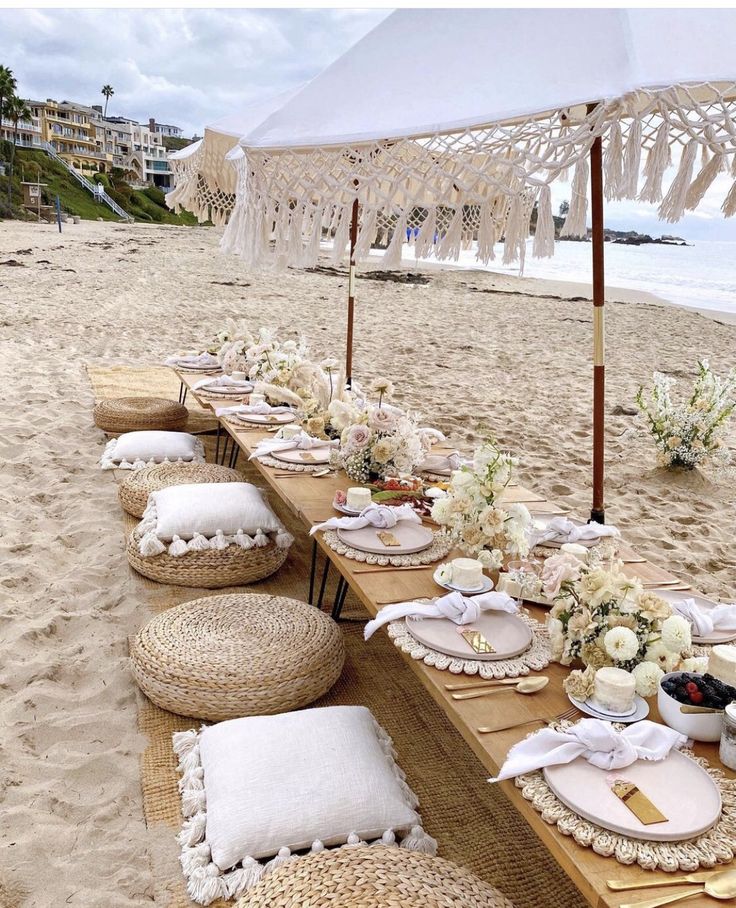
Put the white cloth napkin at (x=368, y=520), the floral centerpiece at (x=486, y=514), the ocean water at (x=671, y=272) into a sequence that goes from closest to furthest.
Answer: the floral centerpiece at (x=486, y=514) → the white cloth napkin at (x=368, y=520) → the ocean water at (x=671, y=272)

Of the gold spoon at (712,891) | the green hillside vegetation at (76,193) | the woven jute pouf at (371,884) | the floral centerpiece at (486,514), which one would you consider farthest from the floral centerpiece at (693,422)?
the green hillside vegetation at (76,193)

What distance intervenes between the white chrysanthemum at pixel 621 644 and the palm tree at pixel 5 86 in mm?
52378

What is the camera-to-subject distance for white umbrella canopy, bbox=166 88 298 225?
456 cm

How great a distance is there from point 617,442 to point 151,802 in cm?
511

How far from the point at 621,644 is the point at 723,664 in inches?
8.5

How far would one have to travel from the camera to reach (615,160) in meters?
1.84

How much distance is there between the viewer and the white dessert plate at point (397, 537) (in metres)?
2.35

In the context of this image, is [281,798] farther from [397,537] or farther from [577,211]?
[577,211]

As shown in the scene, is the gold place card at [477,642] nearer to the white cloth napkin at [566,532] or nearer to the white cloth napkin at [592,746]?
the white cloth napkin at [592,746]

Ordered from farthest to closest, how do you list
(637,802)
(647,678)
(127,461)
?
(127,461) → (647,678) → (637,802)

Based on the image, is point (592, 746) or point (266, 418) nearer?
point (592, 746)

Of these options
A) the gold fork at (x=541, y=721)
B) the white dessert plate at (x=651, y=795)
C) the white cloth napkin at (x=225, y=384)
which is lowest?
the gold fork at (x=541, y=721)

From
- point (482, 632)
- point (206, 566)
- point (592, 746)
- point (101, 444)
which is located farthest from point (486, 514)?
point (101, 444)

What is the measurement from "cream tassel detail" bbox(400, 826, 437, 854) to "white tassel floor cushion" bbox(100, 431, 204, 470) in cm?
326
